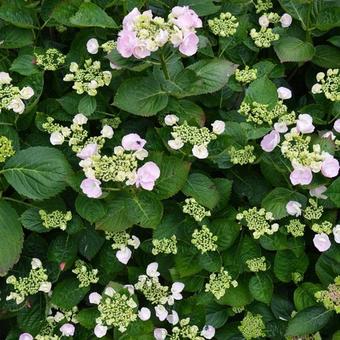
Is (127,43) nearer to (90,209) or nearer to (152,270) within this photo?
(90,209)

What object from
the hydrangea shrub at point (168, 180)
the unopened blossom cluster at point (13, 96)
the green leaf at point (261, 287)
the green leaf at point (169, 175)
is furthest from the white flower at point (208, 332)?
the unopened blossom cluster at point (13, 96)

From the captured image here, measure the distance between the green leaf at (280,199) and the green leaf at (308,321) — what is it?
232 millimetres

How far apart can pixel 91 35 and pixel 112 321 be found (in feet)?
2.31

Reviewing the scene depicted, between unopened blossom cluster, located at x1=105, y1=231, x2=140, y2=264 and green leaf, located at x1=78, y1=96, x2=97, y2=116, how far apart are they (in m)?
0.28

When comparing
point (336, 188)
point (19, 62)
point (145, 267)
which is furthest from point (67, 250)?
point (336, 188)

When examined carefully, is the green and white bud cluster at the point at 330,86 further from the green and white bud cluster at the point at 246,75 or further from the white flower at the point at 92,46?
the white flower at the point at 92,46

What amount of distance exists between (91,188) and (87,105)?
25 cm

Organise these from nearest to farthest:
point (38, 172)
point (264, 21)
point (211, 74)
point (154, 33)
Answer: point (154, 33)
point (38, 172)
point (211, 74)
point (264, 21)

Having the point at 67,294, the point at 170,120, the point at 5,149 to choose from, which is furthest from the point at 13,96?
the point at 67,294

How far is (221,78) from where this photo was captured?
1.34 meters

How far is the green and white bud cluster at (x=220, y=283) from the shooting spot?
1305 millimetres

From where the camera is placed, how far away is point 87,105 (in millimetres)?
1342

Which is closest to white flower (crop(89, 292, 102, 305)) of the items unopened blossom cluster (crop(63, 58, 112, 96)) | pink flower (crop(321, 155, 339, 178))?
unopened blossom cluster (crop(63, 58, 112, 96))

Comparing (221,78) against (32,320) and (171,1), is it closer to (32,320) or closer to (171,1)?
(171,1)
